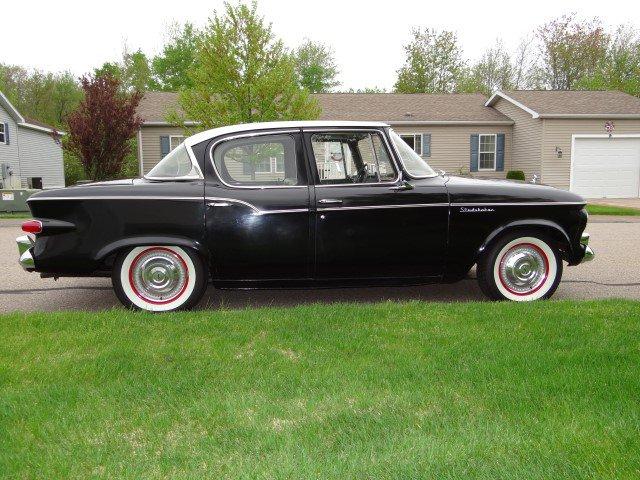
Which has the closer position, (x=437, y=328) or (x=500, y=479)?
(x=500, y=479)

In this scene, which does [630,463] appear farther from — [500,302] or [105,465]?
[500,302]

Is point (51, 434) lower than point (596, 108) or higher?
lower

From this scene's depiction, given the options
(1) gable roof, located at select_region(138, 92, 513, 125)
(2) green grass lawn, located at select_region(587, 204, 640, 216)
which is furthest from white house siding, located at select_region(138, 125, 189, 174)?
(2) green grass lawn, located at select_region(587, 204, 640, 216)

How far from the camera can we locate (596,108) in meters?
22.4

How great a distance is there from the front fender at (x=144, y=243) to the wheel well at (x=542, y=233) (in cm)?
270

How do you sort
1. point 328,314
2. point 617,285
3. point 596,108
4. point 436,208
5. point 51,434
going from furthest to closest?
point 596,108 → point 617,285 → point 436,208 → point 328,314 → point 51,434

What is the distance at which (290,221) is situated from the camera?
5.02m

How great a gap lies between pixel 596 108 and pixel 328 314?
21619 millimetres

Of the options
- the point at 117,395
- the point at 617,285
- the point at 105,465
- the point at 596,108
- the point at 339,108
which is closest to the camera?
the point at 105,465

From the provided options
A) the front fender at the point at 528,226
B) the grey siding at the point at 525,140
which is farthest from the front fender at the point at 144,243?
the grey siding at the point at 525,140

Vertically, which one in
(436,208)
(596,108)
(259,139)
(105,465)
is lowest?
(105,465)

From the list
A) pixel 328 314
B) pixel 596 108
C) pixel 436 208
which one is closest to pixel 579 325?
pixel 436 208

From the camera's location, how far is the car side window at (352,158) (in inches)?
205

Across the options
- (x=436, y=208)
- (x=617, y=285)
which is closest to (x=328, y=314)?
(x=436, y=208)
